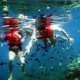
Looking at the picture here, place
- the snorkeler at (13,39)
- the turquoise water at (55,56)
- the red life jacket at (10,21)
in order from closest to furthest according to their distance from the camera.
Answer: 1. the red life jacket at (10,21)
2. the snorkeler at (13,39)
3. the turquoise water at (55,56)

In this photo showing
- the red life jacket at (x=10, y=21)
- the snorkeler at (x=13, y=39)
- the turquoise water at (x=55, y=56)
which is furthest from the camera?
the turquoise water at (x=55, y=56)

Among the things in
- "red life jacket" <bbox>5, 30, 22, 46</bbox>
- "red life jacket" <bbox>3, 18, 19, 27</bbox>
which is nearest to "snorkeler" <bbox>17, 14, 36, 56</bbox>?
"red life jacket" <bbox>3, 18, 19, 27</bbox>

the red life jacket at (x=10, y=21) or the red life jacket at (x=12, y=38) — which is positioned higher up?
the red life jacket at (x=10, y=21)

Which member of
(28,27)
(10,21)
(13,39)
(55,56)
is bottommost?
(55,56)

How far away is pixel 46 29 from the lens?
11.4 m

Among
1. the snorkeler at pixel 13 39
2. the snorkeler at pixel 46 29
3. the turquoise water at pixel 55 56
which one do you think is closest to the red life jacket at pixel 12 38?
the snorkeler at pixel 13 39

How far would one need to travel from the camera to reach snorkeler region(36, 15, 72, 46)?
11289 millimetres

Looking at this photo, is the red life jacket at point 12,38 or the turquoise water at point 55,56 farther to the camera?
the turquoise water at point 55,56

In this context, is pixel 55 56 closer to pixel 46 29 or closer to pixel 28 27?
pixel 46 29

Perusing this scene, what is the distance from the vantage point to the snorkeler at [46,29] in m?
11.3

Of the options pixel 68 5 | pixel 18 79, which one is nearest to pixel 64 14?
pixel 68 5

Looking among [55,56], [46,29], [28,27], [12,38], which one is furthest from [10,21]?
[55,56]

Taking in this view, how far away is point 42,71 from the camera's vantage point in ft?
39.2

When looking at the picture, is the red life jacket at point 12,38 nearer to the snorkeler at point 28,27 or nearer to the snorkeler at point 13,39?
the snorkeler at point 13,39
